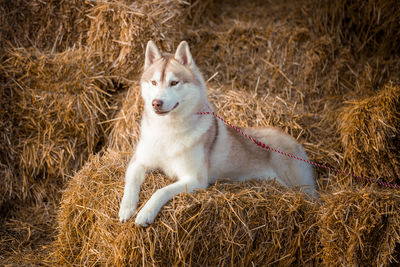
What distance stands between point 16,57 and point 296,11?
3.52 metres

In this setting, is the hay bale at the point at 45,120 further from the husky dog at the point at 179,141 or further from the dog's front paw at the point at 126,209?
the dog's front paw at the point at 126,209

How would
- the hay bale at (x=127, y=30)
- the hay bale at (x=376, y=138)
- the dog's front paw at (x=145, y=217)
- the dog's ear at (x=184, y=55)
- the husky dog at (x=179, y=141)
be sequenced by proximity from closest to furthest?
1. the dog's front paw at (x=145, y=217)
2. the husky dog at (x=179, y=141)
3. the dog's ear at (x=184, y=55)
4. the hay bale at (x=376, y=138)
5. the hay bale at (x=127, y=30)

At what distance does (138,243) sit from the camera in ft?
9.12

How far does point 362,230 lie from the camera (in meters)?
2.82

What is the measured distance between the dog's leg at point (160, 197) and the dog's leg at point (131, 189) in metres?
0.13

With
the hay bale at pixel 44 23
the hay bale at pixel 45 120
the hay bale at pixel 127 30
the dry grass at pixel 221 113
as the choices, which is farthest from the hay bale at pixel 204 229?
the hay bale at pixel 44 23

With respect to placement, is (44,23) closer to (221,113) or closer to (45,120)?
(45,120)

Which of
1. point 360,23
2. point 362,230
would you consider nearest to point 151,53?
point 362,230

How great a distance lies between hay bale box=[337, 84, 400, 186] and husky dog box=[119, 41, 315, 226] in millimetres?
623

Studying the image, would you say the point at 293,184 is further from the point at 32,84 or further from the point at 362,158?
the point at 32,84

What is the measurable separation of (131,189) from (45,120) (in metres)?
1.74

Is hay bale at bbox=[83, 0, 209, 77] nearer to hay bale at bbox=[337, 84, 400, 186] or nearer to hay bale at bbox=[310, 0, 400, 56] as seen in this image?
hay bale at bbox=[310, 0, 400, 56]

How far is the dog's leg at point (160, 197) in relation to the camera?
2.78 meters

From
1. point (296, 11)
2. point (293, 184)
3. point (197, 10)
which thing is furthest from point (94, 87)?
point (296, 11)
